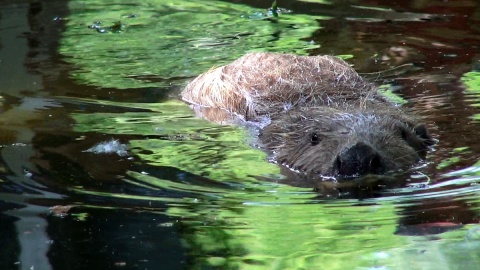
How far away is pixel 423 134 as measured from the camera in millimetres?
7152

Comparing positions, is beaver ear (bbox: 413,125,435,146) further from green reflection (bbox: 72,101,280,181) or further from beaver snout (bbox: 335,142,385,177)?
green reflection (bbox: 72,101,280,181)

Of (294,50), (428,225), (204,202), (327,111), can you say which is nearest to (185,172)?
(204,202)

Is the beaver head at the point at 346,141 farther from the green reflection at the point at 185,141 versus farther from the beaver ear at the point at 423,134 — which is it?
the green reflection at the point at 185,141

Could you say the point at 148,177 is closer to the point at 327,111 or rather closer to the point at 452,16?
the point at 327,111

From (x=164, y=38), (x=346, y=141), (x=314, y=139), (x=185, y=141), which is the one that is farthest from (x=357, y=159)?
(x=164, y=38)

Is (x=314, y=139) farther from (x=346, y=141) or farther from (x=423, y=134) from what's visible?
(x=423, y=134)

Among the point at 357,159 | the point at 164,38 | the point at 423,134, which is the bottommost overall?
the point at 164,38

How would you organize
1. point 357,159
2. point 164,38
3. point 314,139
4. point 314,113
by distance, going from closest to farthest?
point 357,159 → point 314,139 → point 314,113 → point 164,38

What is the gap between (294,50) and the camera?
10625 mm

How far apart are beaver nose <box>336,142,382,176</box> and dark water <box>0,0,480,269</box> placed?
91 mm

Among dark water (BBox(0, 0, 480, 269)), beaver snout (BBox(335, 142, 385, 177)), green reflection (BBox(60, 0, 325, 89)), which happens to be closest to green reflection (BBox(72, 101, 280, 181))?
dark water (BBox(0, 0, 480, 269))

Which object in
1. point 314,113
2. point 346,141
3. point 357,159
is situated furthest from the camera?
point 314,113

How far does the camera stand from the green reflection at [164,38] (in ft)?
32.8

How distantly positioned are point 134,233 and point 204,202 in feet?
2.44
